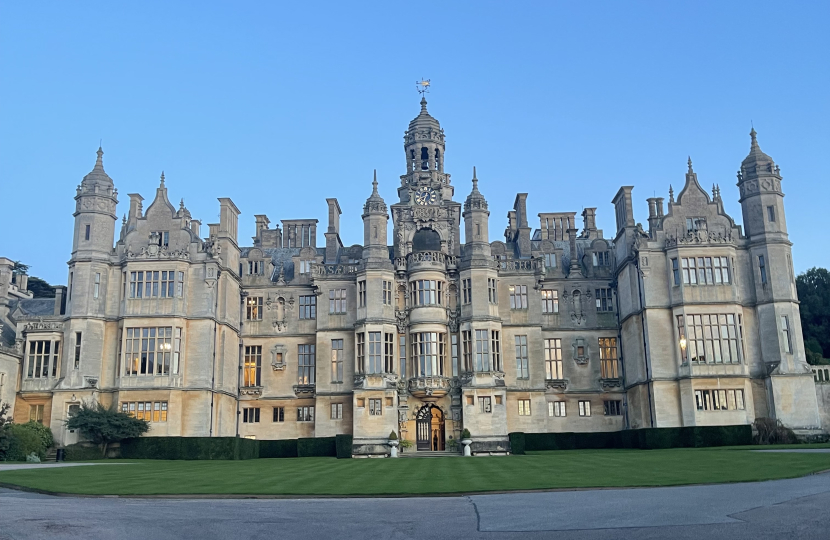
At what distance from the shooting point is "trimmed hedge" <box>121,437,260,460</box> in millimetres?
40688

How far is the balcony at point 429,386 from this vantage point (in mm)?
44938

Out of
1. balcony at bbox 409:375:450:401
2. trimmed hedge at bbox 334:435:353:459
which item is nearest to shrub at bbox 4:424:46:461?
trimmed hedge at bbox 334:435:353:459

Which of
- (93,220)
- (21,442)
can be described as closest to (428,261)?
(93,220)

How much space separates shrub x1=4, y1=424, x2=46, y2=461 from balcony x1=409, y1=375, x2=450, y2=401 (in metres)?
20.3

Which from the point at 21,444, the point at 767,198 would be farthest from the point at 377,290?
the point at 767,198

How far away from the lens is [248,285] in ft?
164

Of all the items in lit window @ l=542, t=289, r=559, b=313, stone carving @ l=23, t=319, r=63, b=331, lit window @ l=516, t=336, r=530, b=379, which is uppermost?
lit window @ l=542, t=289, r=559, b=313

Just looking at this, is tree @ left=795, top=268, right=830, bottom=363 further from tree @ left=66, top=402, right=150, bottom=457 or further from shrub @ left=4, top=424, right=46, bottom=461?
shrub @ left=4, top=424, right=46, bottom=461

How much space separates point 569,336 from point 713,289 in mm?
9530

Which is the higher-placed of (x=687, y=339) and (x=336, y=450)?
(x=687, y=339)

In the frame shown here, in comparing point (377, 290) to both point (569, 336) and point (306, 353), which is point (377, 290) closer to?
point (306, 353)

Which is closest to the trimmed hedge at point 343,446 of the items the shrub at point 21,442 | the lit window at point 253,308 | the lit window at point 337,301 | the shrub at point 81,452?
the lit window at point 337,301

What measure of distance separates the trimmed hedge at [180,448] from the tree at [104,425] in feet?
2.07

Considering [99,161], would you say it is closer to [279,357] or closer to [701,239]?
[279,357]
